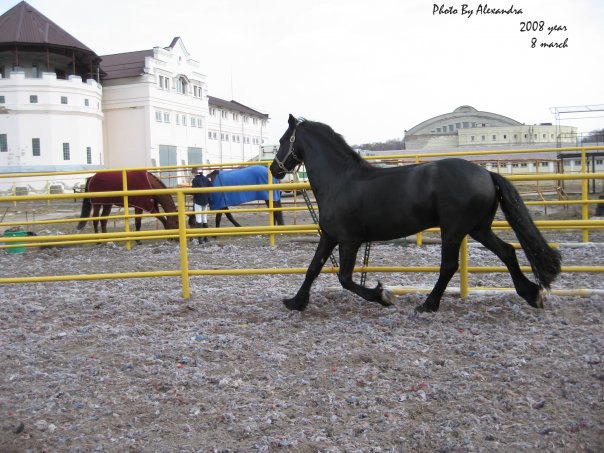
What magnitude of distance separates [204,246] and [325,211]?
6037 millimetres

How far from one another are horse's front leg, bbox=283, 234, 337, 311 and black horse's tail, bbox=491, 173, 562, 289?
1545 mm

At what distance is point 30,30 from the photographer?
144 ft

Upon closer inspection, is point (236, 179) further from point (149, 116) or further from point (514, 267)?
point (149, 116)

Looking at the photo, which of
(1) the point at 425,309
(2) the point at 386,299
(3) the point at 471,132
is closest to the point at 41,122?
(3) the point at 471,132

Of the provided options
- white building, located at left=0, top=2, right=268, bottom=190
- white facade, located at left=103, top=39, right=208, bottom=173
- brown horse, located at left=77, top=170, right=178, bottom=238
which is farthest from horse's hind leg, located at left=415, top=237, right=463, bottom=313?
white facade, located at left=103, top=39, right=208, bottom=173

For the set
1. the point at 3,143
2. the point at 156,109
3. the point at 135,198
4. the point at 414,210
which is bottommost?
the point at 414,210

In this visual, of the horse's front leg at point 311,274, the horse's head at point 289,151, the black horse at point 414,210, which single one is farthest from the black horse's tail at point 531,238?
the horse's head at point 289,151

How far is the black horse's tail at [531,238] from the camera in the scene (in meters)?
4.83

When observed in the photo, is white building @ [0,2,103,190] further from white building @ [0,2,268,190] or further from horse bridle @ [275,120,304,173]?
horse bridle @ [275,120,304,173]

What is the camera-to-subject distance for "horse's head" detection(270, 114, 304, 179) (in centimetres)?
564

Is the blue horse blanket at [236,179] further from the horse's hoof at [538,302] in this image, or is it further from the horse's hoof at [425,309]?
the horse's hoof at [538,302]

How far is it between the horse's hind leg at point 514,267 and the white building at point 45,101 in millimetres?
40985

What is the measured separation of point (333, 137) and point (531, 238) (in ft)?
6.55

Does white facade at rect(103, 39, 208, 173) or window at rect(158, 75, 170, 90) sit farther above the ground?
window at rect(158, 75, 170, 90)
